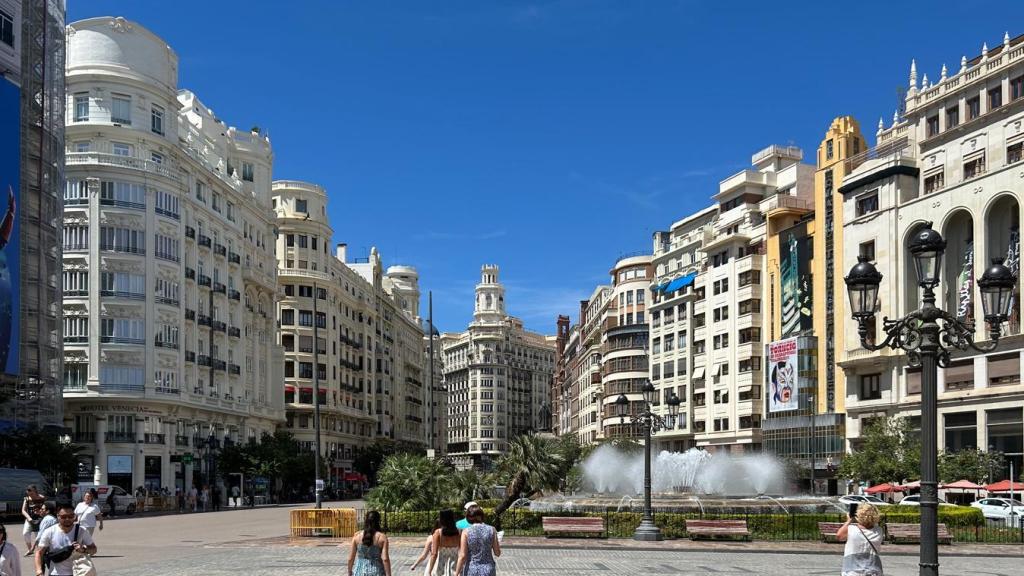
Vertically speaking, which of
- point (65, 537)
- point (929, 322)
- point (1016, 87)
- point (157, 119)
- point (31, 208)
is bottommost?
point (65, 537)

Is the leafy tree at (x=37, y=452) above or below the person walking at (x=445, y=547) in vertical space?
below

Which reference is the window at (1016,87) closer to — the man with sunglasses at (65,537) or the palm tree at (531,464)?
the palm tree at (531,464)

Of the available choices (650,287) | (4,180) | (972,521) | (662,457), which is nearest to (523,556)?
(972,521)

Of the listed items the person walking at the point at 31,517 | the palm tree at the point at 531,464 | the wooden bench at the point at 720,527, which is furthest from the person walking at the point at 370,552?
the palm tree at the point at 531,464

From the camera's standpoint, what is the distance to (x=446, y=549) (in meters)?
14.9

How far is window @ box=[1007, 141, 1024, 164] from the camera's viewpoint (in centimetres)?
6019

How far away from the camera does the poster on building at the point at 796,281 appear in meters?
82.7

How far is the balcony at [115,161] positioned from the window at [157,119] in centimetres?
252

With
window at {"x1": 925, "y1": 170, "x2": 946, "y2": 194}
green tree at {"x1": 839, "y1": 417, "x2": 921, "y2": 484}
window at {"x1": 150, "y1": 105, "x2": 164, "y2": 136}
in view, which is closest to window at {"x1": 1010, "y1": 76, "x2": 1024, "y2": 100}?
window at {"x1": 925, "y1": 170, "x2": 946, "y2": 194}

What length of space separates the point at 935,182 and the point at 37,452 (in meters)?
51.4

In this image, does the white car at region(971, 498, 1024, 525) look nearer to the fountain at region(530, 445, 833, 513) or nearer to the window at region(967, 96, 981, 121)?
the fountain at region(530, 445, 833, 513)

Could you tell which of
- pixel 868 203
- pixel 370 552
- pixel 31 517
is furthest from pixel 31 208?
pixel 370 552

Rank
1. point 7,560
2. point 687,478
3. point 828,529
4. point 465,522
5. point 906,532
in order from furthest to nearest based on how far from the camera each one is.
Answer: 1. point 687,478
2. point 906,532
3. point 828,529
4. point 465,522
5. point 7,560

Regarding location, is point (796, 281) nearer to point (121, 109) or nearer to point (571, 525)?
point (121, 109)
